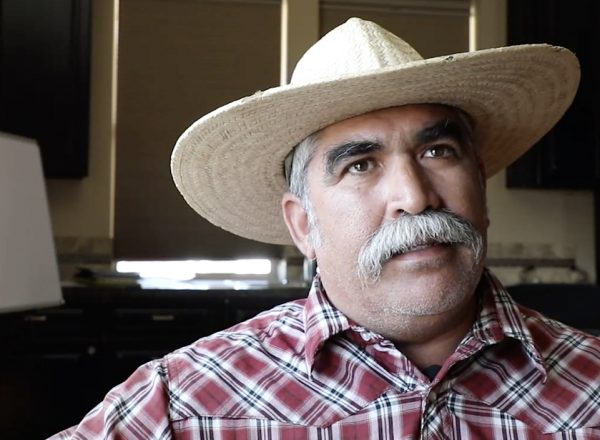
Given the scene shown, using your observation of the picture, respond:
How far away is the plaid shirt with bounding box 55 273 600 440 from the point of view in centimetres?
109

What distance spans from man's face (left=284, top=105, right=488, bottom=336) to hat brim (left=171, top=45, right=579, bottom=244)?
3cm

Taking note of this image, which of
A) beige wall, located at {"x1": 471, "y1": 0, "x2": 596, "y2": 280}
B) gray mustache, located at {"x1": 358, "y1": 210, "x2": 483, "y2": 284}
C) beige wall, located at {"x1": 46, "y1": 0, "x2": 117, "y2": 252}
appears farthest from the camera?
beige wall, located at {"x1": 471, "y1": 0, "x2": 596, "y2": 280}

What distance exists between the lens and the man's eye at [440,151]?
3.77 ft

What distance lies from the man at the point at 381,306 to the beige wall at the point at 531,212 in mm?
2799

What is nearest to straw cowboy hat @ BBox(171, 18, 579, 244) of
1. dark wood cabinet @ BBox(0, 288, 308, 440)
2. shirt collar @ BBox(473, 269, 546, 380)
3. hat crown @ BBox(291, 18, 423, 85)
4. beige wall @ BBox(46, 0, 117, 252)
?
hat crown @ BBox(291, 18, 423, 85)

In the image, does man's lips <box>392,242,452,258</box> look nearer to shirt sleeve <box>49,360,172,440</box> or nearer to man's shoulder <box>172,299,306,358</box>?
man's shoulder <box>172,299,306,358</box>

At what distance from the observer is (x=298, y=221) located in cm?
129

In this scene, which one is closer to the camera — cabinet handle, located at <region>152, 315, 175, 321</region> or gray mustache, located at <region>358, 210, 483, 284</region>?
gray mustache, located at <region>358, 210, 483, 284</region>

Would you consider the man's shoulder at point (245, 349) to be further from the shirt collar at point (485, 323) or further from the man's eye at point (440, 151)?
the man's eye at point (440, 151)

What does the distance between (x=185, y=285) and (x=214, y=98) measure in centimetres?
95

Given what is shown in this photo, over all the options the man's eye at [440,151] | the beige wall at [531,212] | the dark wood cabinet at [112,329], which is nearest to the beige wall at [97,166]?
the dark wood cabinet at [112,329]

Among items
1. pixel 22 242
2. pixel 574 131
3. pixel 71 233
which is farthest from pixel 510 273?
pixel 22 242

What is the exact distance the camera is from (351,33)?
47.2 inches

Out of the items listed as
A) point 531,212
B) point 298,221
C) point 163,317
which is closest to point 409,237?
point 298,221
